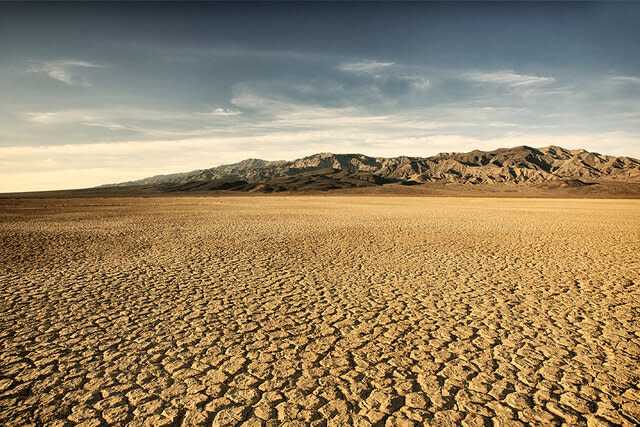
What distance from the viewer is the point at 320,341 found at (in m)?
4.48

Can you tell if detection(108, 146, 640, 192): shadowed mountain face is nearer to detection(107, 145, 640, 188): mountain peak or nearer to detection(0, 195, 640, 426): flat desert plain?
detection(107, 145, 640, 188): mountain peak

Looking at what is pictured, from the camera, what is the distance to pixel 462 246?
1153cm

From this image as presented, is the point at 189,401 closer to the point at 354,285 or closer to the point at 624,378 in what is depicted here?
the point at 354,285

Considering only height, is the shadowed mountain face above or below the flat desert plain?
above

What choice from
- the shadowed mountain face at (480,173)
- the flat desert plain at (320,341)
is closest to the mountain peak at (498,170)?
the shadowed mountain face at (480,173)

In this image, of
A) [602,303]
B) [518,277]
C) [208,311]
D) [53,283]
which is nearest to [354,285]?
[208,311]

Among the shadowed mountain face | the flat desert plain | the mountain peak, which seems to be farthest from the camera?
the mountain peak

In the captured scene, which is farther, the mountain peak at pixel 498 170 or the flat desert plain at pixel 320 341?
the mountain peak at pixel 498 170

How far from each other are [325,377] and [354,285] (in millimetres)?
3543

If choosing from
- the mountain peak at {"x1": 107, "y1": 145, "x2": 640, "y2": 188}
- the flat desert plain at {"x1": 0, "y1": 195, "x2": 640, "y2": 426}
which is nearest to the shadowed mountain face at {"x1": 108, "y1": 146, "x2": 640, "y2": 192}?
the mountain peak at {"x1": 107, "y1": 145, "x2": 640, "y2": 188}

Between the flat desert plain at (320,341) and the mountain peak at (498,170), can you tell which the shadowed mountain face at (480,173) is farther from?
the flat desert plain at (320,341)

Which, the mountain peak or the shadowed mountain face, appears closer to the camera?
the shadowed mountain face

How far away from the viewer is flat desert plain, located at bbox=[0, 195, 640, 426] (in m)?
3.13

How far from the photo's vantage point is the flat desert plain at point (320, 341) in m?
3.13
